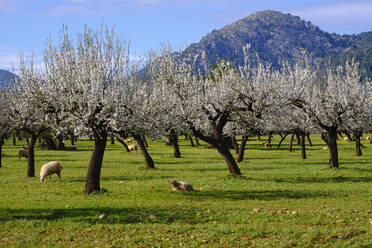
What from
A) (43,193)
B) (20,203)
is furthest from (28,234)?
(43,193)

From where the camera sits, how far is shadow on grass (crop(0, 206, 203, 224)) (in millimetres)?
14203

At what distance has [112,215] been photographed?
14.8 meters

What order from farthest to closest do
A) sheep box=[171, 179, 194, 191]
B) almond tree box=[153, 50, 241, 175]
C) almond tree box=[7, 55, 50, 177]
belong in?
1. almond tree box=[153, 50, 241, 175]
2. almond tree box=[7, 55, 50, 177]
3. sheep box=[171, 179, 194, 191]

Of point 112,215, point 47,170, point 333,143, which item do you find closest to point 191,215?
point 112,215

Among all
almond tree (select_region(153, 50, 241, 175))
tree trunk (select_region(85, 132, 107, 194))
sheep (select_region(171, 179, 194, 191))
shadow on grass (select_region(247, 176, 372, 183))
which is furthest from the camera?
shadow on grass (select_region(247, 176, 372, 183))

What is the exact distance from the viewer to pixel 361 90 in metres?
37.2

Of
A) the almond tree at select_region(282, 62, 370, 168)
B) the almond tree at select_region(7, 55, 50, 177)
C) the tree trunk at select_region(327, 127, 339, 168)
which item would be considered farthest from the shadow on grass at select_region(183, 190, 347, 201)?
the tree trunk at select_region(327, 127, 339, 168)

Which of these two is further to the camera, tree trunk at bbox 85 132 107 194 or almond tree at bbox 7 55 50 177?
almond tree at bbox 7 55 50 177

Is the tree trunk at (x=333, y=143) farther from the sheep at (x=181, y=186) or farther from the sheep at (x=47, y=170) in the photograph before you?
the sheep at (x=47, y=170)

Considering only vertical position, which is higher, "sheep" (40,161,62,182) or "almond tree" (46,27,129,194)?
"almond tree" (46,27,129,194)

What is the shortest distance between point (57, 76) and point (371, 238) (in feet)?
53.9

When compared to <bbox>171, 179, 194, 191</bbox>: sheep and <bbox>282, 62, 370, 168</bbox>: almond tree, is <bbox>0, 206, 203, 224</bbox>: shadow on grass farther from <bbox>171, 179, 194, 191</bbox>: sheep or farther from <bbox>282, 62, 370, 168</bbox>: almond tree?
<bbox>282, 62, 370, 168</bbox>: almond tree

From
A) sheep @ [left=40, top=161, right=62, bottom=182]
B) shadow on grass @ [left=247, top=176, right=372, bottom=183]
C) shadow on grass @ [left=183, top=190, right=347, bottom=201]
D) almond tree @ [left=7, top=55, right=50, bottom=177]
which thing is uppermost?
almond tree @ [left=7, top=55, right=50, bottom=177]

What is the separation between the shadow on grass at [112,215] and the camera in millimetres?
14203
